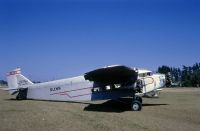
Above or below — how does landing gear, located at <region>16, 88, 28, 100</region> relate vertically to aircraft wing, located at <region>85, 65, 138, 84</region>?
below

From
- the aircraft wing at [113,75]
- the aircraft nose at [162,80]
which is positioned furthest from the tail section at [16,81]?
the aircraft nose at [162,80]

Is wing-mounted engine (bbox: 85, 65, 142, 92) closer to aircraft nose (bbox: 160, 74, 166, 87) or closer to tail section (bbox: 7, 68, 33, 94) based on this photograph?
aircraft nose (bbox: 160, 74, 166, 87)

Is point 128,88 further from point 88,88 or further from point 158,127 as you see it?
point 158,127

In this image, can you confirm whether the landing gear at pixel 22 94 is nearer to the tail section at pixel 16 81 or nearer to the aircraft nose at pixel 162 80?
the tail section at pixel 16 81

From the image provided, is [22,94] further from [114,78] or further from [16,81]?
[114,78]

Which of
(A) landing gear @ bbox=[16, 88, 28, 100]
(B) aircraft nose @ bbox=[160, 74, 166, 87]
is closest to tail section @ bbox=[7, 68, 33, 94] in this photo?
(A) landing gear @ bbox=[16, 88, 28, 100]

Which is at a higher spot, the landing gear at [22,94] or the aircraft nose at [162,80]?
the aircraft nose at [162,80]

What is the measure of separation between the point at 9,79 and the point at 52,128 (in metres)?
15.3

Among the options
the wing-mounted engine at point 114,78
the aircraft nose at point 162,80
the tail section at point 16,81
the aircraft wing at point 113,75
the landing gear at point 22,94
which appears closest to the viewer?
the aircraft wing at point 113,75

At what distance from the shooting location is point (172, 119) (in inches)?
554

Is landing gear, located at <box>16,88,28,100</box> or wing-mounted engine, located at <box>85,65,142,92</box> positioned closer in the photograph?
wing-mounted engine, located at <box>85,65,142,92</box>

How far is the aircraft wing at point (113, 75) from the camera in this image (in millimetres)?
17891

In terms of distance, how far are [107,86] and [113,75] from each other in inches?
59.1

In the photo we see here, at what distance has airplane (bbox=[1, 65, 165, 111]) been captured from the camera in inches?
742
